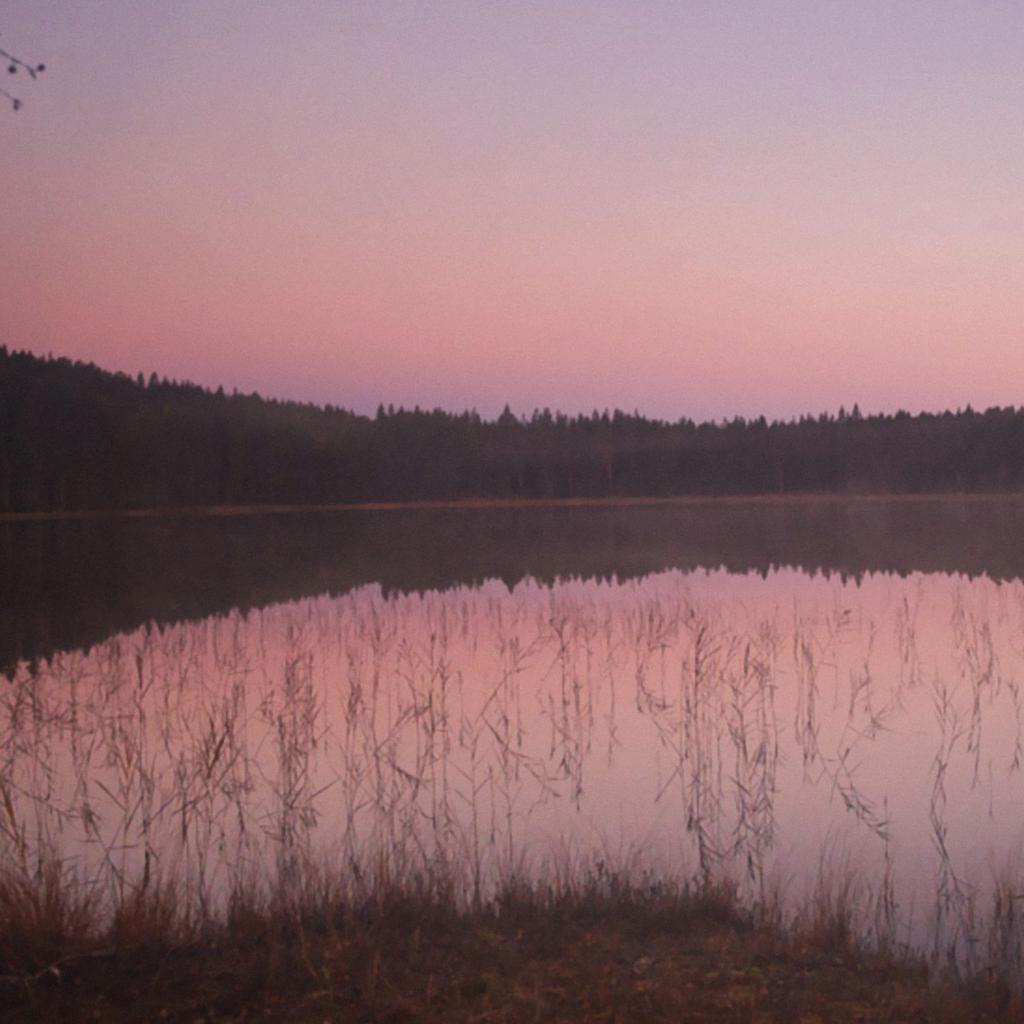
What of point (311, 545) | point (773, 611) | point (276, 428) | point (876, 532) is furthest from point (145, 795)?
point (276, 428)

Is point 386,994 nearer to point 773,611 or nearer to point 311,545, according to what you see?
point 773,611

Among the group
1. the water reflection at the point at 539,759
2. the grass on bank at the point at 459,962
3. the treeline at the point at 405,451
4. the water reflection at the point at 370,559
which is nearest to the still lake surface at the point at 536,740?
the water reflection at the point at 539,759

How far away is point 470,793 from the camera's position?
9.11m

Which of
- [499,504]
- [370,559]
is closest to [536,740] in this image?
[370,559]

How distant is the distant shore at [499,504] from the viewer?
3698 inches

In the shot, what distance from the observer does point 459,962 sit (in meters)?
5.13

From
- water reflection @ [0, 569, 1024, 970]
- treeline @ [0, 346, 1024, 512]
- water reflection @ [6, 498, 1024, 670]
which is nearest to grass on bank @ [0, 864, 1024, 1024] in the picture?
water reflection @ [0, 569, 1024, 970]

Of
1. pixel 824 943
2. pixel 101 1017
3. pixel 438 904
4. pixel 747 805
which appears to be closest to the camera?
pixel 101 1017

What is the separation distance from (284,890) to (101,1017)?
2.05 m

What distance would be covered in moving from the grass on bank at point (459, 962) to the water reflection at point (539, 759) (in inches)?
22.5

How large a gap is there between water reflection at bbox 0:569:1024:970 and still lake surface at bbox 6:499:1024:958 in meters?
0.04

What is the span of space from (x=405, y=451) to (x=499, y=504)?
1487 centimetres

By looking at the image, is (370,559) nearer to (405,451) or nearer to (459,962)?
(459,962)

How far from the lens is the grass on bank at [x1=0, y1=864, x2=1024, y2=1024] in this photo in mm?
4504
